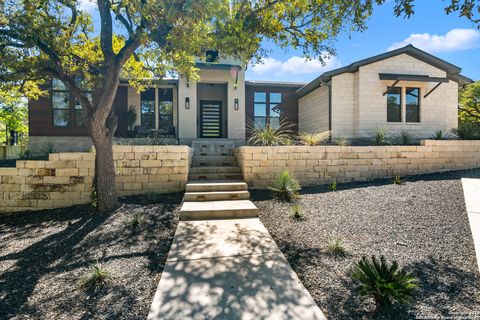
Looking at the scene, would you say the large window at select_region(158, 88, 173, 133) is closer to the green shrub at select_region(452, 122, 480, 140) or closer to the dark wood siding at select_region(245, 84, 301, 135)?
the dark wood siding at select_region(245, 84, 301, 135)

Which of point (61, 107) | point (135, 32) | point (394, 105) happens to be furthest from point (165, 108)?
point (394, 105)

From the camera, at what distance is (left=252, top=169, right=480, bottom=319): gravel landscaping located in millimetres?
2447

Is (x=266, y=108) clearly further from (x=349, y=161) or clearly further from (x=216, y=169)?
(x=216, y=169)

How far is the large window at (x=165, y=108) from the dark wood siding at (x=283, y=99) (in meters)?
3.97

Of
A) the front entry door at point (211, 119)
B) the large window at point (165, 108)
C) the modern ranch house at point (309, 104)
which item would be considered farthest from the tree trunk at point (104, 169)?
the large window at point (165, 108)

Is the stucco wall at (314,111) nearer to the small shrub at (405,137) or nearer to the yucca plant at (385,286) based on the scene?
the small shrub at (405,137)

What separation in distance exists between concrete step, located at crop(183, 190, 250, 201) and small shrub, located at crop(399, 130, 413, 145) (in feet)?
23.4

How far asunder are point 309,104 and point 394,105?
377 cm

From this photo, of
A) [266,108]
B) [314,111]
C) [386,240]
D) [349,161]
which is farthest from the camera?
[266,108]

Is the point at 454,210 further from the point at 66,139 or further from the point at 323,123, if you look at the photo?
the point at 66,139

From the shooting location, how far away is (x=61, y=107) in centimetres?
1195

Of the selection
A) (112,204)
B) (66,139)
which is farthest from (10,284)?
(66,139)

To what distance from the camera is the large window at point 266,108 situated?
14047 mm

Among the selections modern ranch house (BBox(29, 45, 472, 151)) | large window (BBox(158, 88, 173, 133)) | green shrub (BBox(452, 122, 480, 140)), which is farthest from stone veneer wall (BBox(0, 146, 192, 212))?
green shrub (BBox(452, 122, 480, 140))
